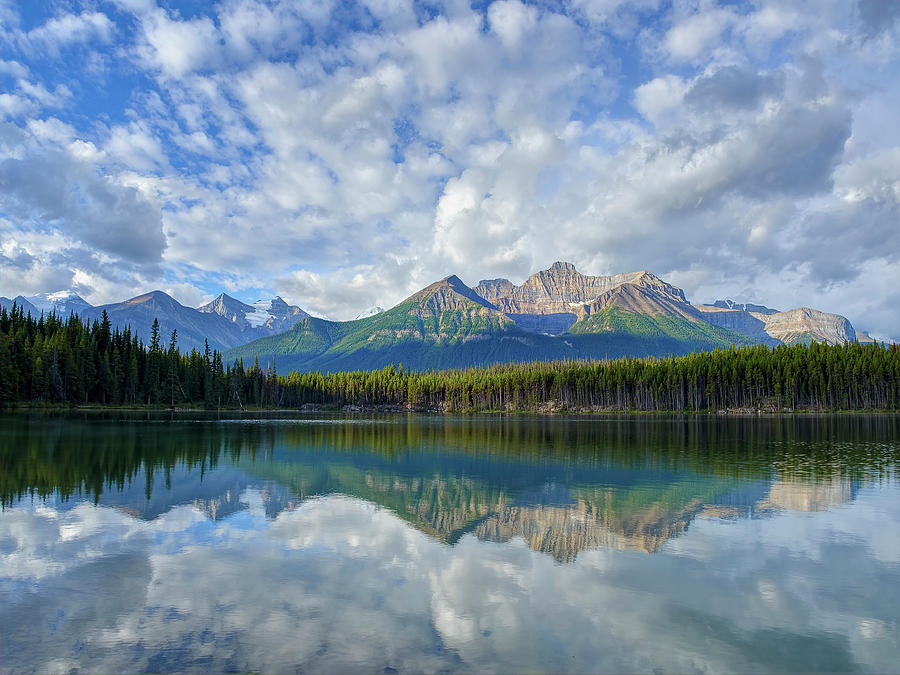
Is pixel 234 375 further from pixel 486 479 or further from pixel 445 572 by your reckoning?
pixel 445 572

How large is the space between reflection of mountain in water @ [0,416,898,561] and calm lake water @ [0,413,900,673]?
244mm

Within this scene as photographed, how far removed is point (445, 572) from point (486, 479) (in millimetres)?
17967

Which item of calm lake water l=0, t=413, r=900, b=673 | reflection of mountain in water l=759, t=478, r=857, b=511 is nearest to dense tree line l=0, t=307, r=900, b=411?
calm lake water l=0, t=413, r=900, b=673

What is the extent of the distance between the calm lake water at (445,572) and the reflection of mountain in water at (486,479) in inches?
9.6

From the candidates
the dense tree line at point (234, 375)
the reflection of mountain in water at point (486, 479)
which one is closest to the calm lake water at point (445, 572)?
the reflection of mountain in water at point (486, 479)

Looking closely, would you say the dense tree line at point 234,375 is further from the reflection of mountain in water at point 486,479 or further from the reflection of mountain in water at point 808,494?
the reflection of mountain in water at point 808,494

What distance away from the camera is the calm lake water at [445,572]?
1141 cm

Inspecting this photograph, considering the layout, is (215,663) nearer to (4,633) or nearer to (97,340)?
(4,633)

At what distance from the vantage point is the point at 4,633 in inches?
463

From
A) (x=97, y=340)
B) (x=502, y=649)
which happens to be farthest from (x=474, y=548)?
(x=97, y=340)

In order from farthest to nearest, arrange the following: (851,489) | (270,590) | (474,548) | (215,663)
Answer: (851,489)
(474,548)
(270,590)
(215,663)

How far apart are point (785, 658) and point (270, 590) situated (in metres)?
12.6

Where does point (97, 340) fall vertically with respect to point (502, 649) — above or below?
above

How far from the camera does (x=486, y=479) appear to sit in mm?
34406
